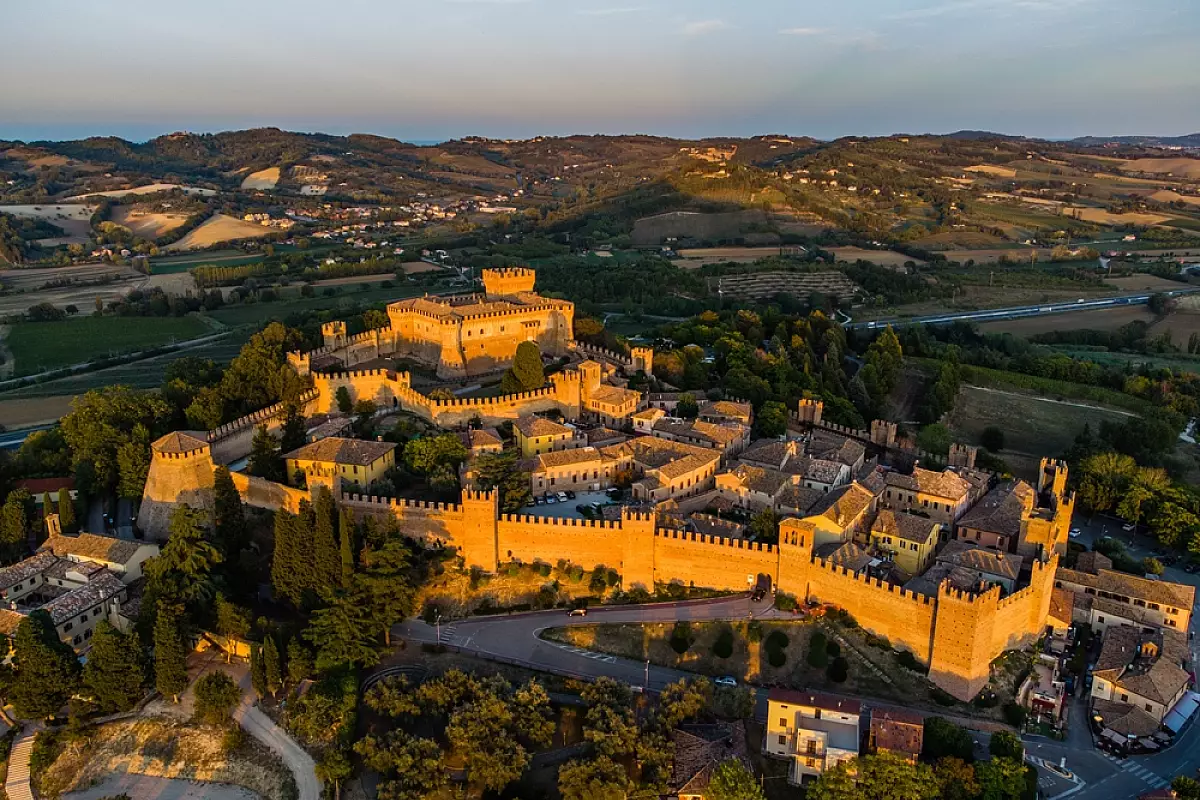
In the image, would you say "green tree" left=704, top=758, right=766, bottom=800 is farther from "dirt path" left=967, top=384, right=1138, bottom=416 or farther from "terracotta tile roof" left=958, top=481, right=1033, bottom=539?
"dirt path" left=967, top=384, right=1138, bottom=416

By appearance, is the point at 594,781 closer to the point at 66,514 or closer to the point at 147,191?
the point at 66,514

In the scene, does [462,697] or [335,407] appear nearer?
[462,697]

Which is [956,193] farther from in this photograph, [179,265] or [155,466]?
[155,466]

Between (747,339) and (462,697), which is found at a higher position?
(747,339)

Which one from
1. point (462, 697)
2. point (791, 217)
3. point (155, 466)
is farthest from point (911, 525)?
point (791, 217)

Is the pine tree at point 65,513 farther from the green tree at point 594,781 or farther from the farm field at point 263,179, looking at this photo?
the farm field at point 263,179

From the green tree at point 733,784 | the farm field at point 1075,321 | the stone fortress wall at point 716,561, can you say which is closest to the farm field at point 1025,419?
the farm field at point 1075,321
